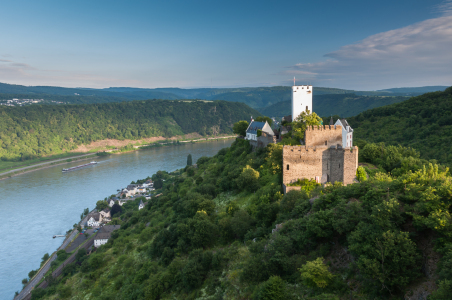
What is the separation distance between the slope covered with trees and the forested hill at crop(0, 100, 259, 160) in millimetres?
102253

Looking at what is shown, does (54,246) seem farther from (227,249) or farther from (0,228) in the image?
(227,249)

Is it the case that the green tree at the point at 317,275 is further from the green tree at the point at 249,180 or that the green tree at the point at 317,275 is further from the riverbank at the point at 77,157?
the riverbank at the point at 77,157

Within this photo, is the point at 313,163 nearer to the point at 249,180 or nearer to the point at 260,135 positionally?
the point at 249,180

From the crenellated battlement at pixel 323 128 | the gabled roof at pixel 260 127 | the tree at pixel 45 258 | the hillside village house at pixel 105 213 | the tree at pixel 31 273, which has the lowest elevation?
the tree at pixel 31 273

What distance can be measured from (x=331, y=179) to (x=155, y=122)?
148 metres

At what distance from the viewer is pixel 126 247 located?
102 ft

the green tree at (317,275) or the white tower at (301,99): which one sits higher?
the white tower at (301,99)

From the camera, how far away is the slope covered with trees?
8594mm

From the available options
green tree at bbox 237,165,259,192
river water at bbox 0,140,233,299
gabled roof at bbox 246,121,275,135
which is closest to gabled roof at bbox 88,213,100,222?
river water at bbox 0,140,233,299

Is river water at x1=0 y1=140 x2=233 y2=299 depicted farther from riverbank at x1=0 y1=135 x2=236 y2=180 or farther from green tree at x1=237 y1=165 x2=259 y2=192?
green tree at x1=237 y1=165 x2=259 y2=192

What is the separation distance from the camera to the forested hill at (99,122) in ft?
381

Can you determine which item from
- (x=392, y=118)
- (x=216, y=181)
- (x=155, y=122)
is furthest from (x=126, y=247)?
(x=155, y=122)

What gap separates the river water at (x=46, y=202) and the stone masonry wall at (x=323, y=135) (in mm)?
36348

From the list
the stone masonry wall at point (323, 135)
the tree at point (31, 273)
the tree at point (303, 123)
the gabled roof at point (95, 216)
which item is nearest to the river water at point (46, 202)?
the tree at point (31, 273)
